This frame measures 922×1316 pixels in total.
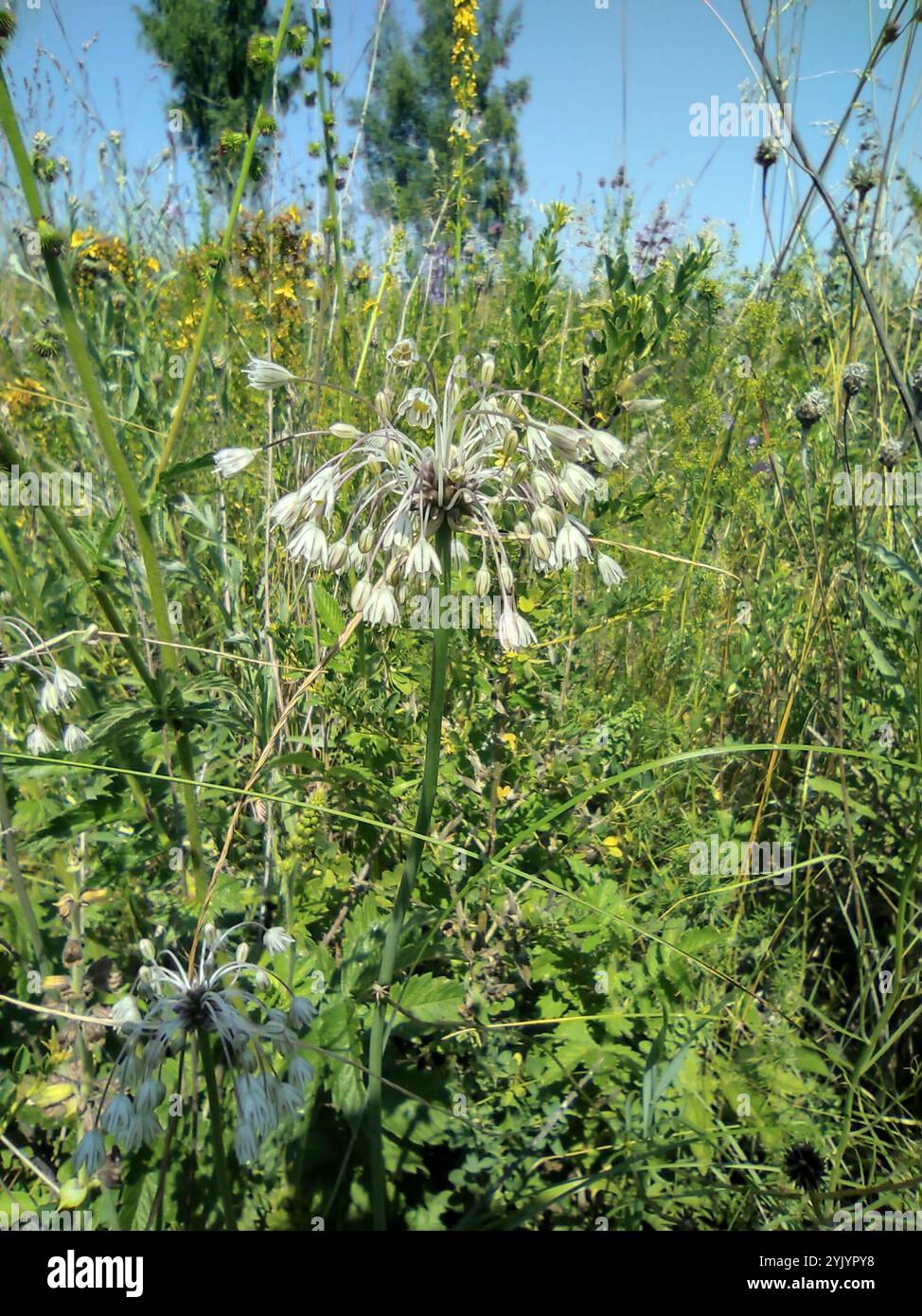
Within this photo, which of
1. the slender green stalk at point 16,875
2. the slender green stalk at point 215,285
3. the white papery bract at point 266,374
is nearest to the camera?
the white papery bract at point 266,374

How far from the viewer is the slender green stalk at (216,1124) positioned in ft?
4.14

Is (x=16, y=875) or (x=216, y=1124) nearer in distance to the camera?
(x=216, y=1124)

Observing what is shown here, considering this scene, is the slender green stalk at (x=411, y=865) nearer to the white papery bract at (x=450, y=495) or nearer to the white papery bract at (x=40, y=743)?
the white papery bract at (x=450, y=495)

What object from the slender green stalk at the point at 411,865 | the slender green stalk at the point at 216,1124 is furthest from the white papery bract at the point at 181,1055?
the slender green stalk at the point at 411,865

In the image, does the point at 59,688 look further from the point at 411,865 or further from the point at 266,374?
the point at 411,865

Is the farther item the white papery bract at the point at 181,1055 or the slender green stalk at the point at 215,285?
the slender green stalk at the point at 215,285

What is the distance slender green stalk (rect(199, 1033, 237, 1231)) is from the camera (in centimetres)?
126

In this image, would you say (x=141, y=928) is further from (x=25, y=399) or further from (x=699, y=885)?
(x=25, y=399)

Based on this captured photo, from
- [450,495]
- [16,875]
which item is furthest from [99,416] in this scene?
[16,875]

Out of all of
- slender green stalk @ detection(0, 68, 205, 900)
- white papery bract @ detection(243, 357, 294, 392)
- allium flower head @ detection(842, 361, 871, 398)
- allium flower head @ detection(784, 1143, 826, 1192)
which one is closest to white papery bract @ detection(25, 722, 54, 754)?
slender green stalk @ detection(0, 68, 205, 900)

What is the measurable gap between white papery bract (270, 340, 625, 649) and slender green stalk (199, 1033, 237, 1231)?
733mm

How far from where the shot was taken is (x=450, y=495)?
1.32m

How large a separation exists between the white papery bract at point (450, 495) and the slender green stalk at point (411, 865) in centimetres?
6

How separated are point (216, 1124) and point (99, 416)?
4.39 ft
